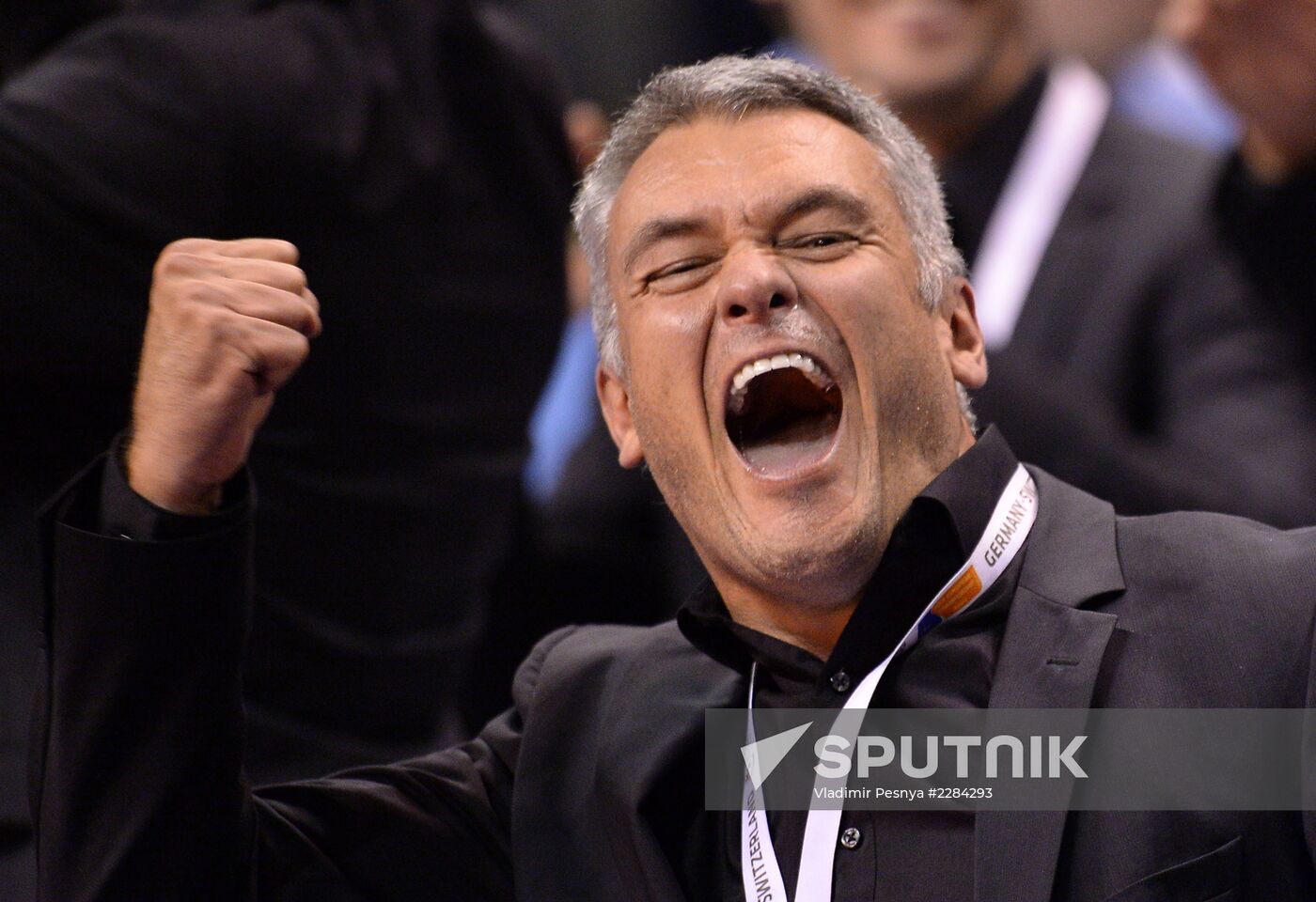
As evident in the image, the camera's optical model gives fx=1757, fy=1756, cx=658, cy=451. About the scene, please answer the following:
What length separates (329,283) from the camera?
262 cm

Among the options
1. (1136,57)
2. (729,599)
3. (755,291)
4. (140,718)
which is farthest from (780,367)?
(1136,57)

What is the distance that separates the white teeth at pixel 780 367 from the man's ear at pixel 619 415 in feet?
0.85

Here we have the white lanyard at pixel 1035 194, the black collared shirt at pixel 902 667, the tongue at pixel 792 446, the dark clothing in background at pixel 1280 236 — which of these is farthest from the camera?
the white lanyard at pixel 1035 194

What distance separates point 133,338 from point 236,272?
0.57 m

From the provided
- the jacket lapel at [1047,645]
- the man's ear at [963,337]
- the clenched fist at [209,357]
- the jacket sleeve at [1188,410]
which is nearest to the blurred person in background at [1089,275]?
the jacket sleeve at [1188,410]

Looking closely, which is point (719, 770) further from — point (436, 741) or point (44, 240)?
point (44, 240)

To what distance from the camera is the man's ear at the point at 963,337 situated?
2219 mm

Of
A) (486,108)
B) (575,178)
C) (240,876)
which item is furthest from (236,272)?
(575,178)

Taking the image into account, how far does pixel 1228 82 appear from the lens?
3.17 metres

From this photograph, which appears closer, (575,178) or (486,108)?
(486,108)

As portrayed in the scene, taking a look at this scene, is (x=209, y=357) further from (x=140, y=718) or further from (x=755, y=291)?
(x=755, y=291)

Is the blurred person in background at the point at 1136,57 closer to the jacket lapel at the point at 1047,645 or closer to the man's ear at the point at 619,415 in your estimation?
the man's ear at the point at 619,415

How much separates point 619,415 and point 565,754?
46cm

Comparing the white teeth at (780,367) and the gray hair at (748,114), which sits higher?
the gray hair at (748,114)
